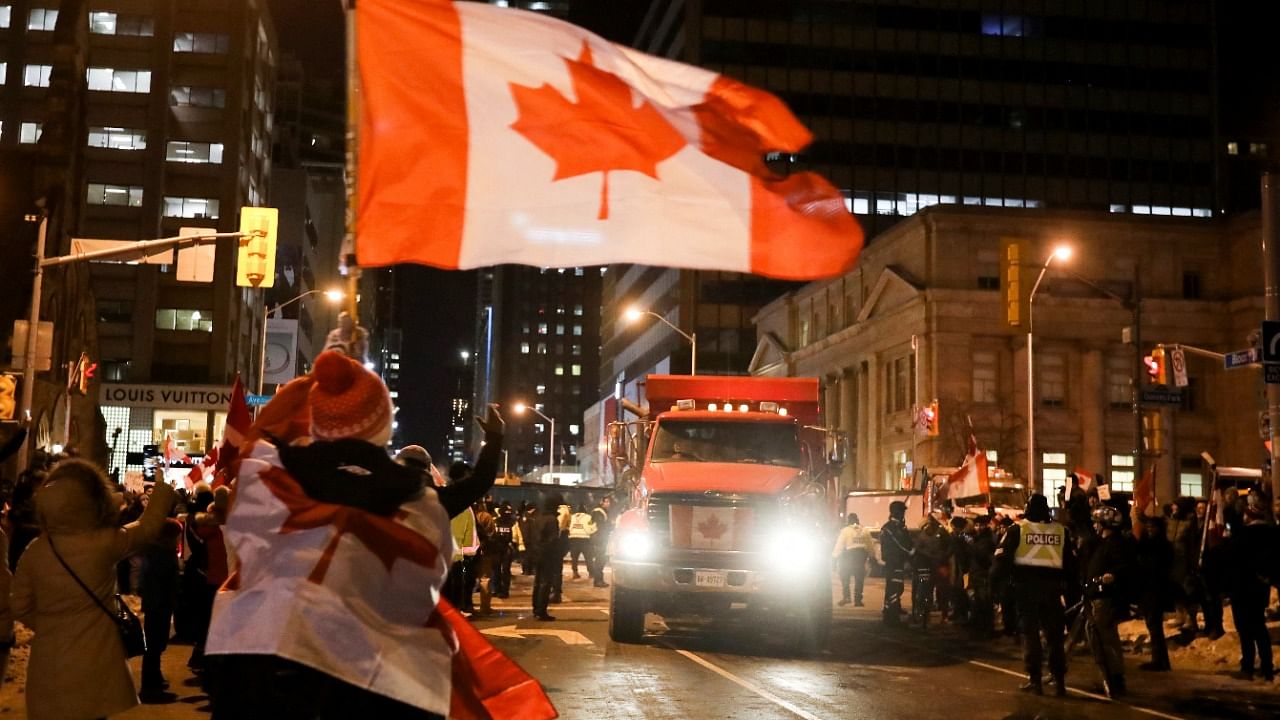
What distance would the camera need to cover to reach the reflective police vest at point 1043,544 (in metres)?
13.1

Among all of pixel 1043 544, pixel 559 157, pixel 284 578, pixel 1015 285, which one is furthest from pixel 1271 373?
pixel 284 578

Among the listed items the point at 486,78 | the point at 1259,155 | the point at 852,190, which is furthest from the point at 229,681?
the point at 852,190

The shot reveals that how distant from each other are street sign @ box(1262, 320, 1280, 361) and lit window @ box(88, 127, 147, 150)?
242 feet

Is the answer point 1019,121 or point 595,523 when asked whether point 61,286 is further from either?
point 1019,121

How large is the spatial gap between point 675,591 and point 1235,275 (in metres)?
58.7

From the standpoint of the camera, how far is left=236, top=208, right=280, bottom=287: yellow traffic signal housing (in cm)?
1955

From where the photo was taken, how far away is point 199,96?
267 ft

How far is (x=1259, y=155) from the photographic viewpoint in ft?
61.7

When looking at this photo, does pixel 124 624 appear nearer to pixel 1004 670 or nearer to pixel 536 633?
pixel 1004 670

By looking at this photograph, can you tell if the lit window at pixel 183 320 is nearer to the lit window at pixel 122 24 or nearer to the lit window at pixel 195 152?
the lit window at pixel 195 152

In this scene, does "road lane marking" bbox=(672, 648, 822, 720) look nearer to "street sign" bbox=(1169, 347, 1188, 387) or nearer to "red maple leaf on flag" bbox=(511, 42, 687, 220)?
"red maple leaf on flag" bbox=(511, 42, 687, 220)

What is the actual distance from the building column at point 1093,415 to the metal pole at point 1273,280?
47.8m

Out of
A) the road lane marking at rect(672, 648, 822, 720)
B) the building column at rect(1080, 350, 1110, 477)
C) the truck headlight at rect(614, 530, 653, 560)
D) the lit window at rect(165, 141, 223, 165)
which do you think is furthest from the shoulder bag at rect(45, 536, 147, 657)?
the lit window at rect(165, 141, 223, 165)

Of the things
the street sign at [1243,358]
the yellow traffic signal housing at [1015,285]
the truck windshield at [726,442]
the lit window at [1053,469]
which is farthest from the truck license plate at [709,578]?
the lit window at [1053,469]
